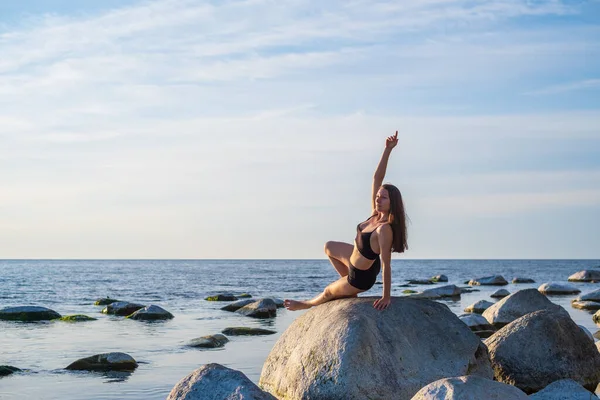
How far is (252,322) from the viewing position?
2544 centimetres

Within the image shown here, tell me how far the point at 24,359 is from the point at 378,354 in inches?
392

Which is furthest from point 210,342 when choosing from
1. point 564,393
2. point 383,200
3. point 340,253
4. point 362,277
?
point 564,393

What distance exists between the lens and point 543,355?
13008 millimetres

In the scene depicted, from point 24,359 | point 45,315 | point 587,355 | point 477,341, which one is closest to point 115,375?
point 24,359

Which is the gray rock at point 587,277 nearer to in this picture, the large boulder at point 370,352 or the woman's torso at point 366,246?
the large boulder at point 370,352

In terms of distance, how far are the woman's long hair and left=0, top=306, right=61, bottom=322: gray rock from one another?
17968mm

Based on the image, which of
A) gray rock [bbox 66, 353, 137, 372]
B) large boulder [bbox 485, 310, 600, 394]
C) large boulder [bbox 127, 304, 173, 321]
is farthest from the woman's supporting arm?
large boulder [bbox 127, 304, 173, 321]

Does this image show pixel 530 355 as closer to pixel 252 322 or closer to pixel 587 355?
pixel 587 355

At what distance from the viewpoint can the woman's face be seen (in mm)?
11430

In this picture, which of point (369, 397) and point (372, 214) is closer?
point (369, 397)

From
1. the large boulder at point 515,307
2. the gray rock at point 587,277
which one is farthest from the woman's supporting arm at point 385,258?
the gray rock at point 587,277

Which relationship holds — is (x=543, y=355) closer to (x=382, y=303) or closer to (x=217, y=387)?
Result: (x=382, y=303)

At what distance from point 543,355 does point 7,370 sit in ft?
33.1

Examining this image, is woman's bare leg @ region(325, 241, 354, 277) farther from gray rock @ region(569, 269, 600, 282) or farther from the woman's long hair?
gray rock @ region(569, 269, 600, 282)
